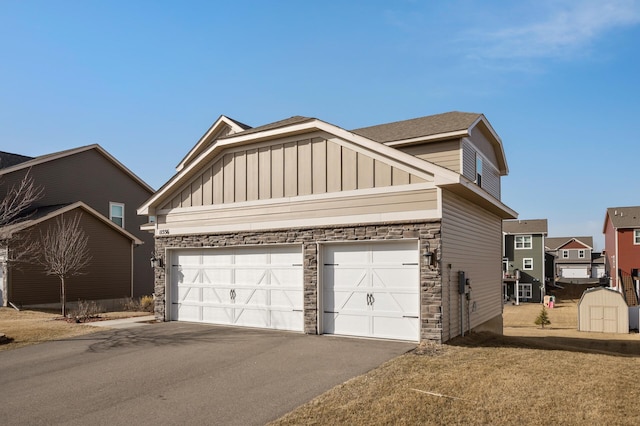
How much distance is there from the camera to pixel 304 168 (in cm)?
1387

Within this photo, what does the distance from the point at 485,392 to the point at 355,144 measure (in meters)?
7.08

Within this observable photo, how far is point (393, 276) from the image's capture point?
40.6 ft

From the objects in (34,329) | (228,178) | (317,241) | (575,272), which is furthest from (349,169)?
(575,272)

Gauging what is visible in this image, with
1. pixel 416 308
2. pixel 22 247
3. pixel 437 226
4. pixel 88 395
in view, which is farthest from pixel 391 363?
pixel 22 247

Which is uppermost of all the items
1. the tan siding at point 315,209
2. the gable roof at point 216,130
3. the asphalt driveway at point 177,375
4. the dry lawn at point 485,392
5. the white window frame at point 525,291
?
the gable roof at point 216,130

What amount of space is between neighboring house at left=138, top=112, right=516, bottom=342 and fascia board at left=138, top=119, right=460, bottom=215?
0.03m

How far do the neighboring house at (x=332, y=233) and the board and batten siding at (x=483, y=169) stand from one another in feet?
0.44

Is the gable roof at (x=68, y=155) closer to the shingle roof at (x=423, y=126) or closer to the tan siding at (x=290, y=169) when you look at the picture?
the tan siding at (x=290, y=169)

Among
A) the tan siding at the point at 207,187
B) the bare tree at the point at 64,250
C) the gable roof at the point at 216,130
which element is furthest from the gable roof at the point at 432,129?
the bare tree at the point at 64,250

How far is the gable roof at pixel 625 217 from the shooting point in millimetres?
43688

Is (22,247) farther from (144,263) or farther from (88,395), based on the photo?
(88,395)

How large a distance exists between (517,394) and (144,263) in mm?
28130

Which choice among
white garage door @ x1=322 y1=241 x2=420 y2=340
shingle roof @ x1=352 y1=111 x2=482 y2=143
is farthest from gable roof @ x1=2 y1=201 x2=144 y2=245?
white garage door @ x1=322 y1=241 x2=420 y2=340

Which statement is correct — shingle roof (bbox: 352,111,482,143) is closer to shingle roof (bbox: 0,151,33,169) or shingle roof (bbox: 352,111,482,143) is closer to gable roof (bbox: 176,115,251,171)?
gable roof (bbox: 176,115,251,171)
